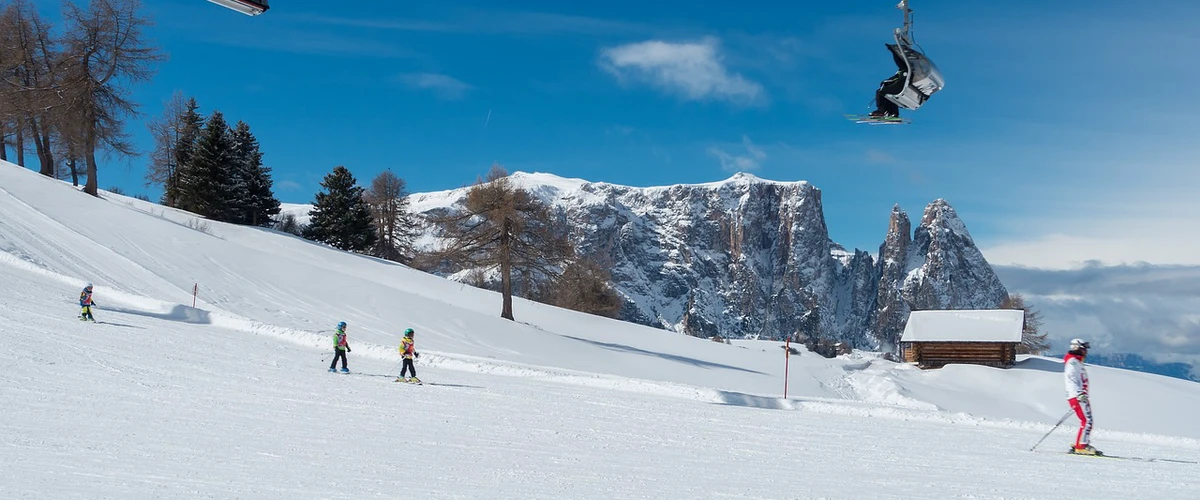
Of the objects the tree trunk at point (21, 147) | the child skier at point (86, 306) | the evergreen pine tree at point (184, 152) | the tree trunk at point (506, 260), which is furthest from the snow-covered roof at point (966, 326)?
the tree trunk at point (21, 147)

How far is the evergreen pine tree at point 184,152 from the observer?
51.2m

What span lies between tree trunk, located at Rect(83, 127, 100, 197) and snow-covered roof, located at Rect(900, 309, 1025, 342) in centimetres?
4805

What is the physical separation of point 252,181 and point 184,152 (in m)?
8.59

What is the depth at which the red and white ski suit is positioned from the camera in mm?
10758

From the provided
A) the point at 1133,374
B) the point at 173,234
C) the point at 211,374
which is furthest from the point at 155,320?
the point at 1133,374

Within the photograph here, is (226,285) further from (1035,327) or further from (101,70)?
(1035,327)

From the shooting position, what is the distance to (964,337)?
46438 millimetres

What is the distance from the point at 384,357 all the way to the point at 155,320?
694 cm

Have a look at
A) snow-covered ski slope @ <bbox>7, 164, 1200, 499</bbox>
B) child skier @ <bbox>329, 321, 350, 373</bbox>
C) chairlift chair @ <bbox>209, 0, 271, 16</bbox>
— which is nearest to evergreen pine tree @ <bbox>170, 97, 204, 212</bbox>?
snow-covered ski slope @ <bbox>7, 164, 1200, 499</bbox>

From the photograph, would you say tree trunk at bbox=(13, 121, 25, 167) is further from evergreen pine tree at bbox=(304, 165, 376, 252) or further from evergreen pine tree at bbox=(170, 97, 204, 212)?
evergreen pine tree at bbox=(304, 165, 376, 252)

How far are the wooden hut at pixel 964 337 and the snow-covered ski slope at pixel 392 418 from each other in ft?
62.1

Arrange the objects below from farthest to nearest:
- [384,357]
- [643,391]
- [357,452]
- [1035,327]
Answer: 1. [1035,327]
2. [384,357]
3. [643,391]
4. [357,452]

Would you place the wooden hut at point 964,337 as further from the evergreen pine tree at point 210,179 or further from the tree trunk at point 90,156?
the tree trunk at point 90,156

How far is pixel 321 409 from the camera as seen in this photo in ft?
38.4
